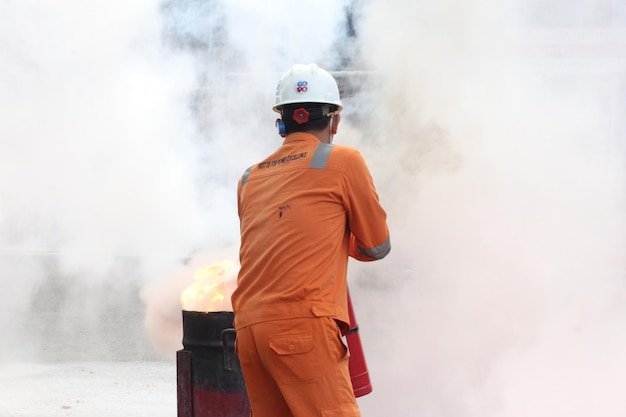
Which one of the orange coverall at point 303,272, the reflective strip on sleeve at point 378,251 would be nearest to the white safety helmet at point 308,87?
the orange coverall at point 303,272

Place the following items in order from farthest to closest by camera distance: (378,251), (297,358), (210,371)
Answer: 1. (210,371)
2. (378,251)
3. (297,358)

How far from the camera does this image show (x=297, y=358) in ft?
7.16

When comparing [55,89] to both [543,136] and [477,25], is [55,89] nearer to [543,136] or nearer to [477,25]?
[477,25]

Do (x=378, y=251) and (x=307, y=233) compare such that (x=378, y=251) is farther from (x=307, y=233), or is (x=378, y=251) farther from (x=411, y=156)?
(x=411, y=156)

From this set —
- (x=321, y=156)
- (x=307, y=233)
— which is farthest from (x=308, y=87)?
(x=307, y=233)

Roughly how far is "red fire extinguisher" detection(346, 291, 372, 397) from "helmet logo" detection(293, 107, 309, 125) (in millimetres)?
601

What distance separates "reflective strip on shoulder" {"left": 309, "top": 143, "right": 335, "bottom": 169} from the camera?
92.0 inches

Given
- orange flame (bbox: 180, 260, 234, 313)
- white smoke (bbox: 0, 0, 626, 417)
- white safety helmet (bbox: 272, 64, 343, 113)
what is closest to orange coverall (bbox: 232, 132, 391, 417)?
white safety helmet (bbox: 272, 64, 343, 113)

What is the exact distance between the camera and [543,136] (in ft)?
18.2

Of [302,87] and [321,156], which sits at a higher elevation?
[302,87]

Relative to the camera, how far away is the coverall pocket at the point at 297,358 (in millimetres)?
2174

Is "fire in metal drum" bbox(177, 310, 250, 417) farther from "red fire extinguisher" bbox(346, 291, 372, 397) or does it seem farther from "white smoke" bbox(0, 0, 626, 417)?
"white smoke" bbox(0, 0, 626, 417)

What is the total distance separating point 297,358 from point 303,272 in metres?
0.24

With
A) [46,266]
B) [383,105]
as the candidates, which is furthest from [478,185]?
[46,266]
